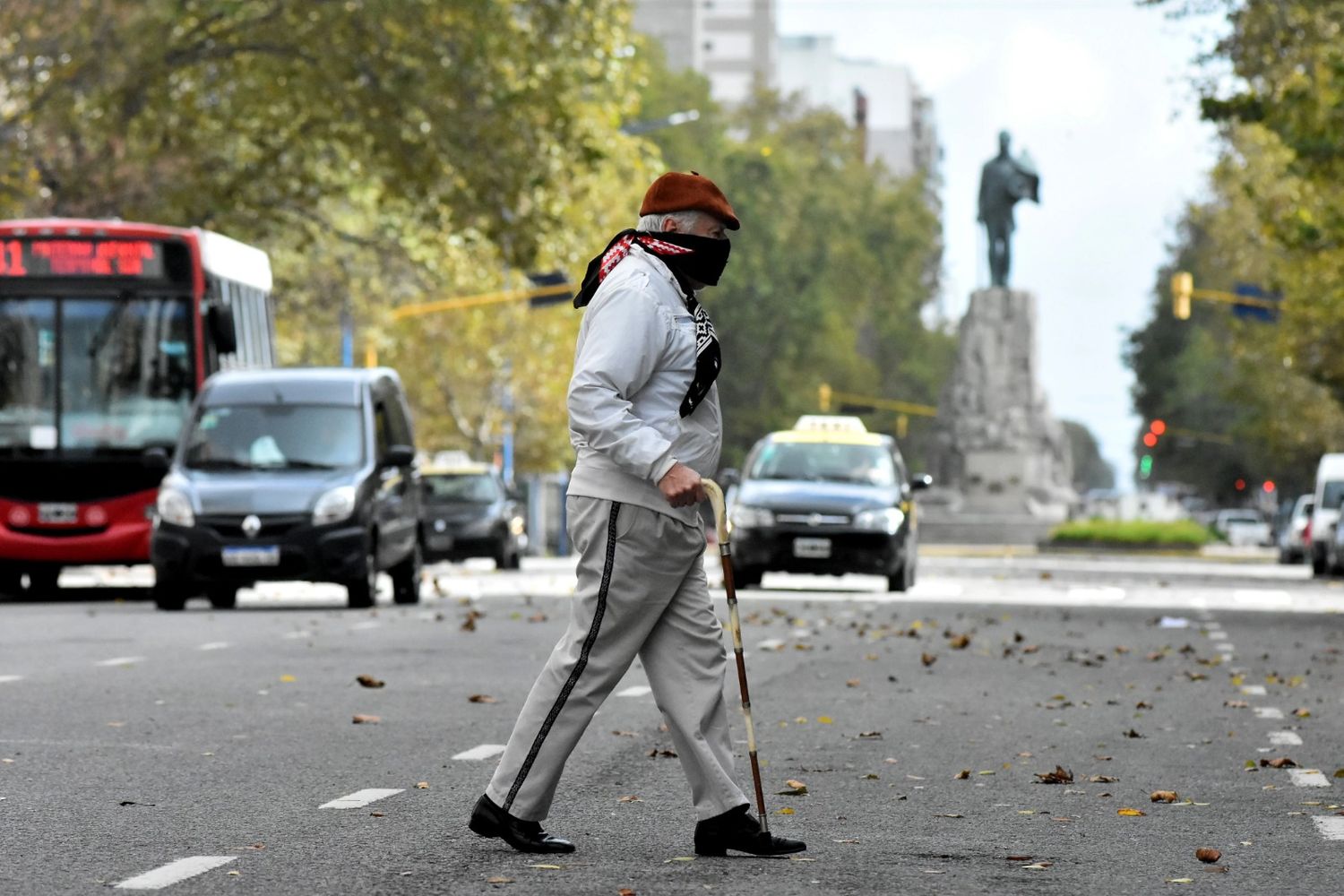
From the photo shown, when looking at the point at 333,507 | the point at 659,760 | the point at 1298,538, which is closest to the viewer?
the point at 659,760

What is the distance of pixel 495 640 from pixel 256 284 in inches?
455

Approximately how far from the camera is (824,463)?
1157 inches

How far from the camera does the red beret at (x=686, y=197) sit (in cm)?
724

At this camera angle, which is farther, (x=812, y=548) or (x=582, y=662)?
(x=812, y=548)

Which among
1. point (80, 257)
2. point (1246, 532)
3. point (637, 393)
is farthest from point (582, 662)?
point (1246, 532)

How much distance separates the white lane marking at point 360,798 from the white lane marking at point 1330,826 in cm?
297

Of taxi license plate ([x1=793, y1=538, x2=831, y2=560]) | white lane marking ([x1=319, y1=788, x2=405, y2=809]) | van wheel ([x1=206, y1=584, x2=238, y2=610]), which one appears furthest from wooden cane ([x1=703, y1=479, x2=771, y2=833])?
taxi license plate ([x1=793, y1=538, x2=831, y2=560])

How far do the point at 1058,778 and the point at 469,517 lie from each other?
2877 cm

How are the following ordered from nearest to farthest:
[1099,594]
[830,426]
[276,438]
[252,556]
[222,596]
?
1. [252,556]
2. [276,438]
3. [222,596]
4. [1099,594]
5. [830,426]

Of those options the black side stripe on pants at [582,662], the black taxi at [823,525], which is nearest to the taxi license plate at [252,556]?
the black taxi at [823,525]

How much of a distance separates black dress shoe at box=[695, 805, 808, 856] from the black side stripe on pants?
0.51m

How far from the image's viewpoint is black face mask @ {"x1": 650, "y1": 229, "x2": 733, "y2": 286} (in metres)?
7.27

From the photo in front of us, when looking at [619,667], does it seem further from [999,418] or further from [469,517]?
[999,418]

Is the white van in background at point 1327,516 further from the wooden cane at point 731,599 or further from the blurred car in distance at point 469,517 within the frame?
the wooden cane at point 731,599
